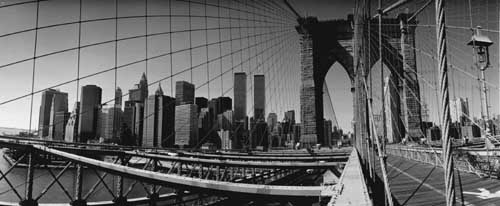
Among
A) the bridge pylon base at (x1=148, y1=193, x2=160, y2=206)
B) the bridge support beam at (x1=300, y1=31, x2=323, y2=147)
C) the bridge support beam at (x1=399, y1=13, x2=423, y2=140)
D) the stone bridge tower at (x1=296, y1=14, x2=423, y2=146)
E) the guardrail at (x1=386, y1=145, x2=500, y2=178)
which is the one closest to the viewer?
the guardrail at (x1=386, y1=145, x2=500, y2=178)

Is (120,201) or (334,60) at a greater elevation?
(334,60)

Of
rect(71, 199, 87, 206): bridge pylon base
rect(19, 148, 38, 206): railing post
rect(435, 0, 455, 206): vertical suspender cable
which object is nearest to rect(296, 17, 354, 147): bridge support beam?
rect(71, 199, 87, 206): bridge pylon base

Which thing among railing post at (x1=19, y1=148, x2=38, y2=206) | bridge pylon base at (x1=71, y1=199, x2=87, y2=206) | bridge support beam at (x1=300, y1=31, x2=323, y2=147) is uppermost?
bridge support beam at (x1=300, y1=31, x2=323, y2=147)

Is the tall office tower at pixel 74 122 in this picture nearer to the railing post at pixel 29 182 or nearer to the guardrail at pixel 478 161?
the railing post at pixel 29 182

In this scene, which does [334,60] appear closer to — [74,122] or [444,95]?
[74,122]

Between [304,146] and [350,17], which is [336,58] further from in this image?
[304,146]

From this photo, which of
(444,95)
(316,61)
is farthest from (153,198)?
(316,61)

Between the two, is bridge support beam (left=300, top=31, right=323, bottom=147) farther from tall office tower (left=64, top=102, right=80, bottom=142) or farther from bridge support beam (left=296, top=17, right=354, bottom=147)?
tall office tower (left=64, top=102, right=80, bottom=142)

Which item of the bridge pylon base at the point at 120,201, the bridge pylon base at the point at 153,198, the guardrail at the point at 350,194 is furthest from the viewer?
the bridge pylon base at the point at 153,198

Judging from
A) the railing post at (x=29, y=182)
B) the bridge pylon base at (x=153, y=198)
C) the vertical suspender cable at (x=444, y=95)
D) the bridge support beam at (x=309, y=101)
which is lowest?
the bridge pylon base at (x=153, y=198)

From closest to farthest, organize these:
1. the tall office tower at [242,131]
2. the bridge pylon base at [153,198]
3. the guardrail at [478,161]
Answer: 1. the guardrail at [478,161]
2. the bridge pylon base at [153,198]
3. the tall office tower at [242,131]

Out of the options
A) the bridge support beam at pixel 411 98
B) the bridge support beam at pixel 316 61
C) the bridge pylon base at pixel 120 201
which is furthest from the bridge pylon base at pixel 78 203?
the bridge support beam at pixel 411 98
